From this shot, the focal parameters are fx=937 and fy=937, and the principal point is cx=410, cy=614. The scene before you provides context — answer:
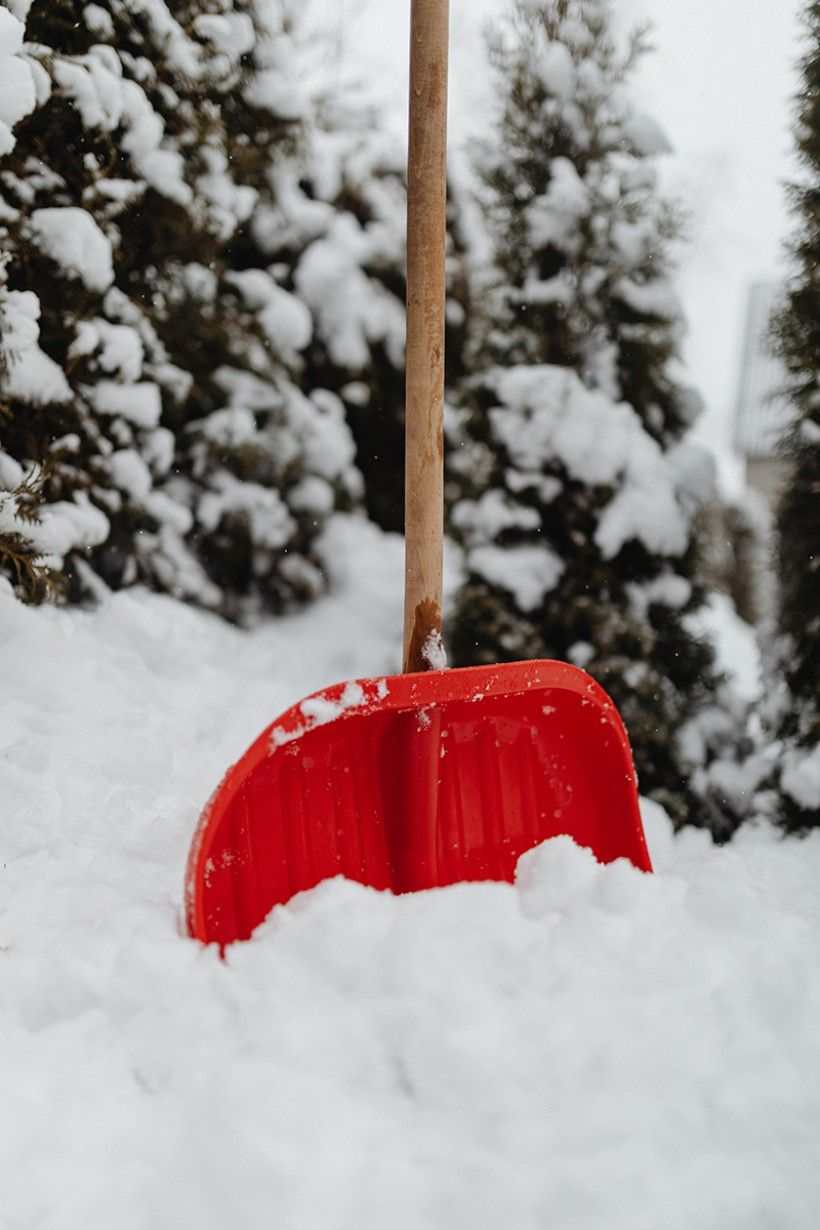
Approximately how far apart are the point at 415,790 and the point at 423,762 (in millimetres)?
53

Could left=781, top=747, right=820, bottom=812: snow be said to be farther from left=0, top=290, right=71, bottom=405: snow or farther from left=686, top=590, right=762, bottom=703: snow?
left=0, top=290, right=71, bottom=405: snow

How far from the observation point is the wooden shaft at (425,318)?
5.37 feet

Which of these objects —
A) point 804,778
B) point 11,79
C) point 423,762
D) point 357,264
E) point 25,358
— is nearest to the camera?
point 423,762

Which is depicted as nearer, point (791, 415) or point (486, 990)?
point (486, 990)

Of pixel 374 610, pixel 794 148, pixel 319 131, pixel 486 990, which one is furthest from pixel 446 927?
pixel 319 131

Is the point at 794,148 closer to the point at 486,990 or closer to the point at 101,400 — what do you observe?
the point at 101,400

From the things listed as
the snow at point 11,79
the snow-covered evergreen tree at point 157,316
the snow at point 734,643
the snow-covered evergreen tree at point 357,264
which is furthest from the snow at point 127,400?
the snow at point 734,643

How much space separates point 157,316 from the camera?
2713 mm

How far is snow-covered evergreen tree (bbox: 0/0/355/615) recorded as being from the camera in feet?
7.31

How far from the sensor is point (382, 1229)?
1.08 m

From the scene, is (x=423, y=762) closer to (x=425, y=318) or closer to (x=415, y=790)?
(x=415, y=790)

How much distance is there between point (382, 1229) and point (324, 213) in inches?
134

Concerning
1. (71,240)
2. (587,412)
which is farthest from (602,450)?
(71,240)

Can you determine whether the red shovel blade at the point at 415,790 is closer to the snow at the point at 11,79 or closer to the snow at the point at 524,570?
the snow at the point at 524,570
